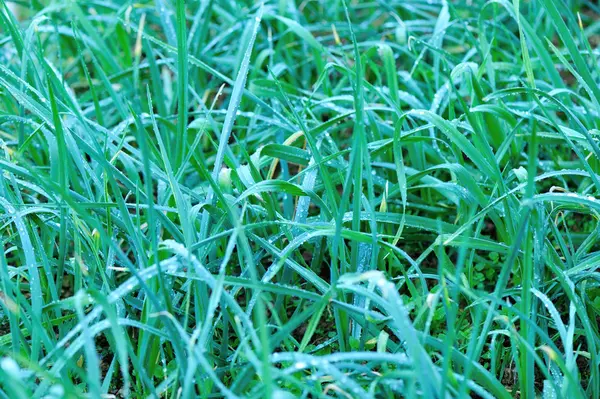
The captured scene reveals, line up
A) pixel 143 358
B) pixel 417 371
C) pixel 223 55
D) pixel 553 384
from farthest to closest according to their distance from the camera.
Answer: pixel 223 55, pixel 143 358, pixel 553 384, pixel 417 371

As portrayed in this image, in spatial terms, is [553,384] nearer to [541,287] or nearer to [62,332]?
[541,287]

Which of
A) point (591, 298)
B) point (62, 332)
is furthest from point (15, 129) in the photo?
point (591, 298)

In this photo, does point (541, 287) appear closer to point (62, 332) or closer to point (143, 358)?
point (143, 358)

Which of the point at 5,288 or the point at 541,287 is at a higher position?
the point at 5,288

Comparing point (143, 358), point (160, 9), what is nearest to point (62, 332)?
point (143, 358)

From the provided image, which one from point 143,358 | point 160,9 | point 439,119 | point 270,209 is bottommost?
point 143,358

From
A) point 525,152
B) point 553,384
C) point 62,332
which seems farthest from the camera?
point 525,152

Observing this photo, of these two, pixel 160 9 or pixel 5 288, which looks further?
pixel 160 9
